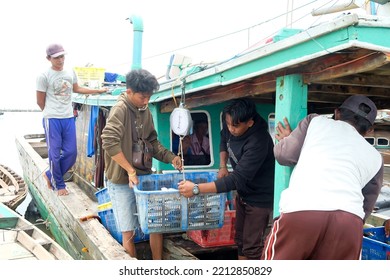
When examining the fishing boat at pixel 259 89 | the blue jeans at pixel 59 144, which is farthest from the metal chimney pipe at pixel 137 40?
the blue jeans at pixel 59 144

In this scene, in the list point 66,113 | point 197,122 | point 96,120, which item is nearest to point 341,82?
point 197,122

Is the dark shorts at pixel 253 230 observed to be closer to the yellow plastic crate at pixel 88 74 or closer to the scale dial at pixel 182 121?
the scale dial at pixel 182 121

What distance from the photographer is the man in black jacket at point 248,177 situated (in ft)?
11.5

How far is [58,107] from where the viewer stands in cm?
609

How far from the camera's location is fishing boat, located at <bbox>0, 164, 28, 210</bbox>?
27.3 ft

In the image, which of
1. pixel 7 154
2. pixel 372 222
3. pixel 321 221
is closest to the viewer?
pixel 321 221

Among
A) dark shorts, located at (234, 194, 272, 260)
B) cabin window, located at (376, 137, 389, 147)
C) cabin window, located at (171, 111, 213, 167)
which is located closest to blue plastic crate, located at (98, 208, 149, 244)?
cabin window, located at (171, 111, 213, 167)

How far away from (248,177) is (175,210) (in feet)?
2.59

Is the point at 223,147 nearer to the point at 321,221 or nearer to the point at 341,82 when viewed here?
the point at 341,82

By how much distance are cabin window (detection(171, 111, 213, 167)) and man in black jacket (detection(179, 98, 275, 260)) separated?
1.29 metres

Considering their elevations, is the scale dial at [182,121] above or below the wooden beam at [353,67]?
below

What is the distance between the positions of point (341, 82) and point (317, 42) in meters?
0.93
